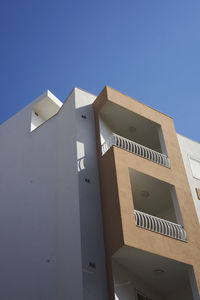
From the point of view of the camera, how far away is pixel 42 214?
60.7ft

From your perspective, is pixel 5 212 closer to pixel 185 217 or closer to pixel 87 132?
pixel 87 132

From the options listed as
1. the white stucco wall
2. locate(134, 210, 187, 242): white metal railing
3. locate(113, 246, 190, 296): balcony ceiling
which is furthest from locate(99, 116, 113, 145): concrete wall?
locate(113, 246, 190, 296): balcony ceiling

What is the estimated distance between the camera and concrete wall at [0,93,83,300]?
51.6 feet

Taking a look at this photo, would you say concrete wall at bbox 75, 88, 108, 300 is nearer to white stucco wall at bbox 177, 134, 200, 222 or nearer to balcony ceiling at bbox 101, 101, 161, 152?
balcony ceiling at bbox 101, 101, 161, 152

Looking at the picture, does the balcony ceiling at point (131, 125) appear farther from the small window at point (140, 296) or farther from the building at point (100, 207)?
the small window at point (140, 296)

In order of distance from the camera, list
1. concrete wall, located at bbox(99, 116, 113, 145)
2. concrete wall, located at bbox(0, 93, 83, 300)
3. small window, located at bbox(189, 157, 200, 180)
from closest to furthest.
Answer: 1. concrete wall, located at bbox(0, 93, 83, 300)
2. concrete wall, located at bbox(99, 116, 113, 145)
3. small window, located at bbox(189, 157, 200, 180)

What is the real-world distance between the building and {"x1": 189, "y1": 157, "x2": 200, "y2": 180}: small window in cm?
8

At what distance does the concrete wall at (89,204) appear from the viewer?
1459cm

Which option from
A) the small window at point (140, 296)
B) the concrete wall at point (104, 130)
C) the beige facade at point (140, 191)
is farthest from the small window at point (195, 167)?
the small window at point (140, 296)

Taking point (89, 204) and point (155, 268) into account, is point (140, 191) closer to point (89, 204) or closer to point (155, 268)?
point (89, 204)

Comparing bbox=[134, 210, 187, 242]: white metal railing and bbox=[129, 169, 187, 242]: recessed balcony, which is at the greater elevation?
bbox=[129, 169, 187, 242]: recessed balcony

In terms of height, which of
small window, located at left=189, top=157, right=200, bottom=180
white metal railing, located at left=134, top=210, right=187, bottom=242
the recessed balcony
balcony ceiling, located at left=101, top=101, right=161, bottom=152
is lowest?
white metal railing, located at left=134, top=210, right=187, bottom=242

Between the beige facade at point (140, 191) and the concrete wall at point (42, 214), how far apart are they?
1.33 metres

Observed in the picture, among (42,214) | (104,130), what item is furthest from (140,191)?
(42,214)
